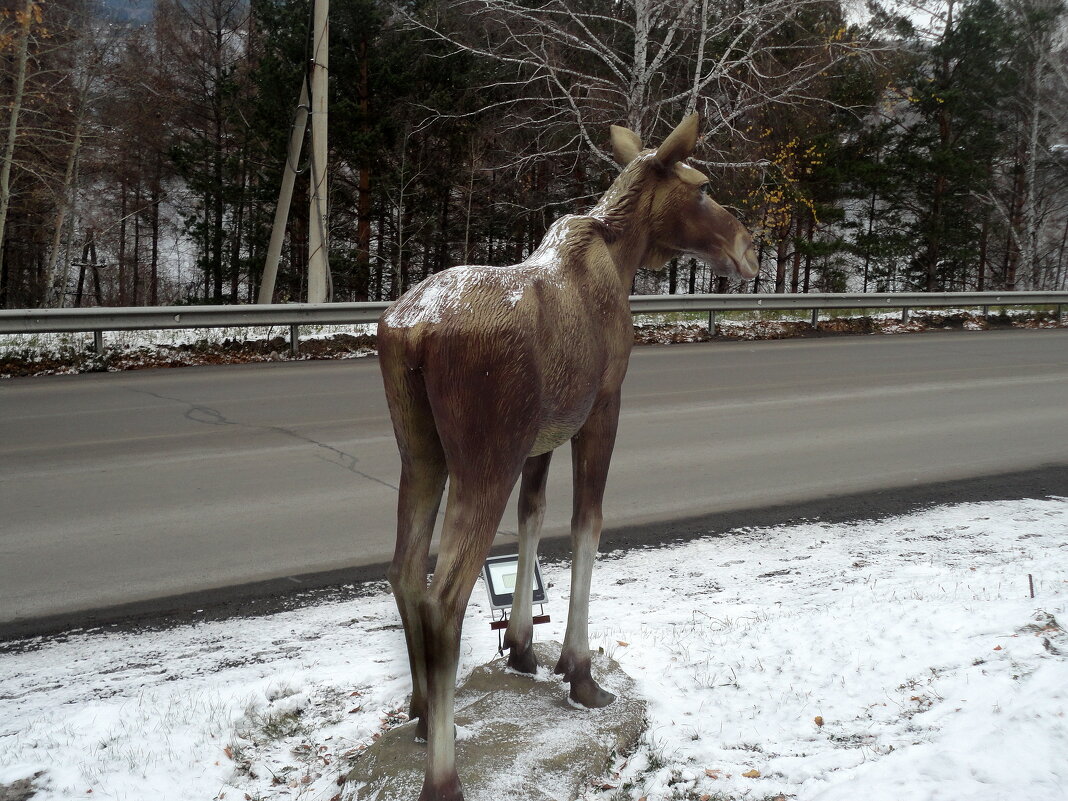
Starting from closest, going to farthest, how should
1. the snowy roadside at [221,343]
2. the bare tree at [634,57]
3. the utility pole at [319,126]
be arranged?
1. the snowy roadside at [221,343]
2. the utility pole at [319,126]
3. the bare tree at [634,57]

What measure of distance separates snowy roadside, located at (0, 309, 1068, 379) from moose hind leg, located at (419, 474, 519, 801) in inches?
375

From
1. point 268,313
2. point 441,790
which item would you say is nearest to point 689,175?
point 441,790

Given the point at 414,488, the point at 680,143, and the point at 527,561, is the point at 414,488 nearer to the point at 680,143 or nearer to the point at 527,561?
the point at 527,561

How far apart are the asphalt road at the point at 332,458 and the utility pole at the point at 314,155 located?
2.11m

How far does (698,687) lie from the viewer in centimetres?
377

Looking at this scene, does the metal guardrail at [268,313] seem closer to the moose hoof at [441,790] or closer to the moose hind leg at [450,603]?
the moose hind leg at [450,603]

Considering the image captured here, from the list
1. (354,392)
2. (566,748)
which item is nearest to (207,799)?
(566,748)

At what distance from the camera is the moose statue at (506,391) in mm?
2654

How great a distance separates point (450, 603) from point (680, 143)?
1854mm

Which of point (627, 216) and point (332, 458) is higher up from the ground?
point (627, 216)

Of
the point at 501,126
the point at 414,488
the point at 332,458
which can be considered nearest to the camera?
the point at 414,488

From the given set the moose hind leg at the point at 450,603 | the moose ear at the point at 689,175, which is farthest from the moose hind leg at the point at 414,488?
the moose ear at the point at 689,175

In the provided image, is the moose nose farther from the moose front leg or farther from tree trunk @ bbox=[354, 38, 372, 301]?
tree trunk @ bbox=[354, 38, 372, 301]

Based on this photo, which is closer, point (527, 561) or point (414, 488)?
point (414, 488)
